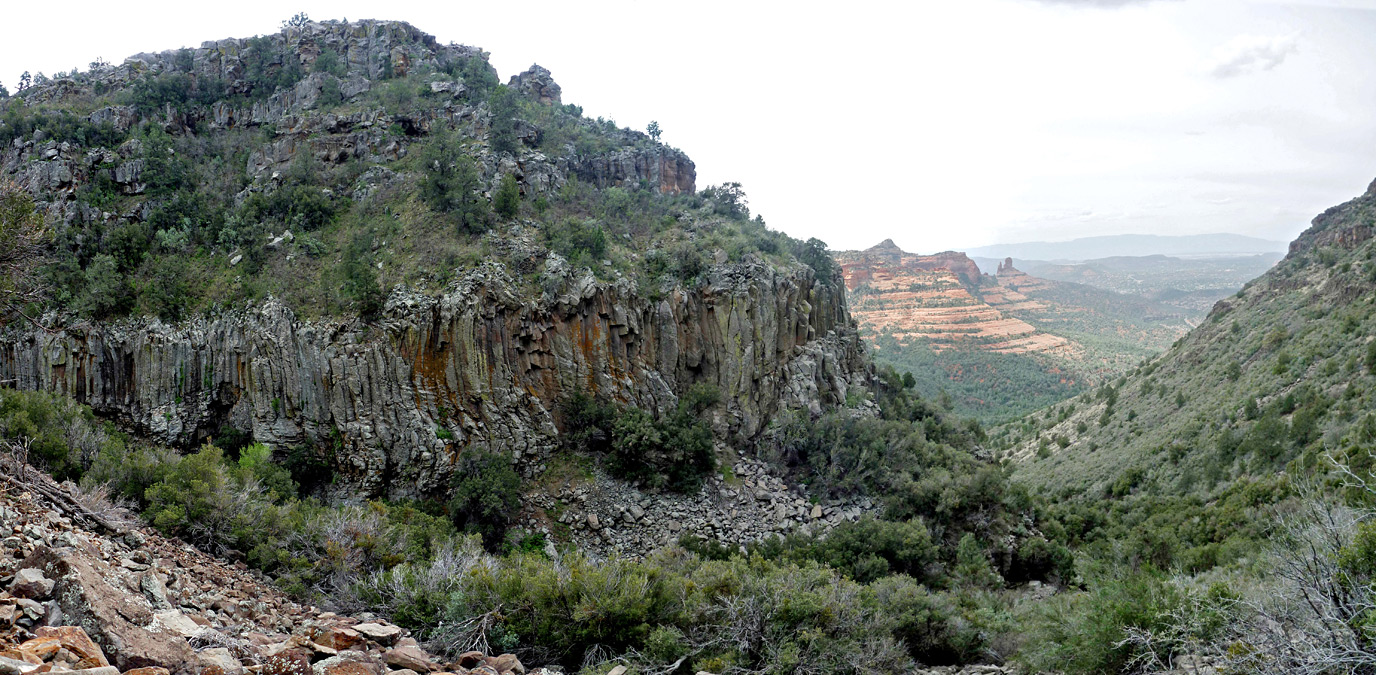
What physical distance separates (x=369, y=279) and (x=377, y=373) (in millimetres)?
3576

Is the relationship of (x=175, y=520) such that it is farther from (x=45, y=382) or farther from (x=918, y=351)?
(x=918, y=351)

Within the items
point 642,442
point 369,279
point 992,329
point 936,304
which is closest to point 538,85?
point 369,279

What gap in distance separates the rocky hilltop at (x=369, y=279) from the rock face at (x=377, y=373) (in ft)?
0.26

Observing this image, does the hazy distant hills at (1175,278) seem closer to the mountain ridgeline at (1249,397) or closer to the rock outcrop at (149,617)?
the mountain ridgeline at (1249,397)

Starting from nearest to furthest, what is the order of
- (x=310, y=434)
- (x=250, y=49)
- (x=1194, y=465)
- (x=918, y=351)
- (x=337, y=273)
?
(x=310, y=434)
(x=337, y=273)
(x=1194, y=465)
(x=250, y=49)
(x=918, y=351)

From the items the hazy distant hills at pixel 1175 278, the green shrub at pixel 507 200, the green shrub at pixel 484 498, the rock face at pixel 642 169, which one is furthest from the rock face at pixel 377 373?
the hazy distant hills at pixel 1175 278

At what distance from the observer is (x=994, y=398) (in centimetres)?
6078

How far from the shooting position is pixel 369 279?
20.2 meters

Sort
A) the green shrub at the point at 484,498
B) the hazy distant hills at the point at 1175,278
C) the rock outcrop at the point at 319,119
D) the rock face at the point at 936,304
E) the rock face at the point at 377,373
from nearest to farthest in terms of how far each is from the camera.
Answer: the green shrub at the point at 484,498 → the rock face at the point at 377,373 → the rock outcrop at the point at 319,119 → the rock face at the point at 936,304 → the hazy distant hills at the point at 1175,278

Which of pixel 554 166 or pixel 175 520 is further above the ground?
pixel 554 166

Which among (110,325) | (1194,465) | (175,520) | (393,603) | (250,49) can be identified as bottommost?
(1194,465)

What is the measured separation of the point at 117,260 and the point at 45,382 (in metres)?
5.37

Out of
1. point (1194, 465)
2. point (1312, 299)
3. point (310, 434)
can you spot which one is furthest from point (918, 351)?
point (310, 434)

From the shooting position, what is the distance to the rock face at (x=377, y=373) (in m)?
19.3
